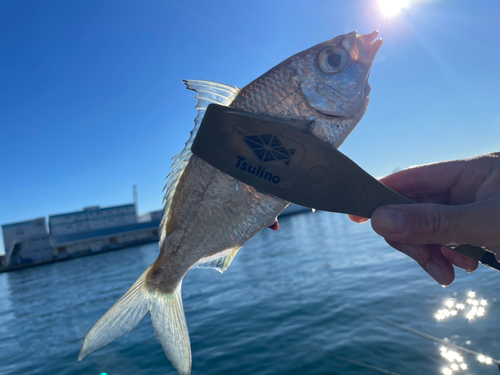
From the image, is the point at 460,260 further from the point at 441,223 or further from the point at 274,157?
the point at 274,157

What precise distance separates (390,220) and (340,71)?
0.95m

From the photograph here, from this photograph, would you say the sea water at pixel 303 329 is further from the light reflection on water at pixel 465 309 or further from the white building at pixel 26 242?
the white building at pixel 26 242

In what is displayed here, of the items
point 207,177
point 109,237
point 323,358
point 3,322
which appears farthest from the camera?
point 109,237

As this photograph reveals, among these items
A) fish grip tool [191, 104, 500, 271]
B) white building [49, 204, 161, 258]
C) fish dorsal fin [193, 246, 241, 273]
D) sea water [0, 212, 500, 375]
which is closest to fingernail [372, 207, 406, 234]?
fish grip tool [191, 104, 500, 271]

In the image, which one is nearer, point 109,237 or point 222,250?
point 222,250

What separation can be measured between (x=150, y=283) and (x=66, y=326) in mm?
13677

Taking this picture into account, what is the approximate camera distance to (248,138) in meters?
1.44

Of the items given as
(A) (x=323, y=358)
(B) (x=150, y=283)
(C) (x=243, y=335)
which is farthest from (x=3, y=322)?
(B) (x=150, y=283)

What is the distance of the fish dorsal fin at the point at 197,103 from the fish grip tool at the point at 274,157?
1.01 ft

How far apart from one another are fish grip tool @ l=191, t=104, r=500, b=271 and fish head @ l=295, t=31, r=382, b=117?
331 mm

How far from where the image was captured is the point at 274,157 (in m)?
1.46

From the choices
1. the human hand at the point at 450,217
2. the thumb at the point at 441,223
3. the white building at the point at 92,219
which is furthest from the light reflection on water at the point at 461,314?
the white building at the point at 92,219

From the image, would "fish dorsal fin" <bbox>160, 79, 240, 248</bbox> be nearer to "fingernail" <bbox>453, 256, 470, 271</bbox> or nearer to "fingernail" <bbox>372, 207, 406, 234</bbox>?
"fingernail" <bbox>372, 207, 406, 234</bbox>

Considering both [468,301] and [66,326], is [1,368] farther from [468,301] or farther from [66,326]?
[468,301]
